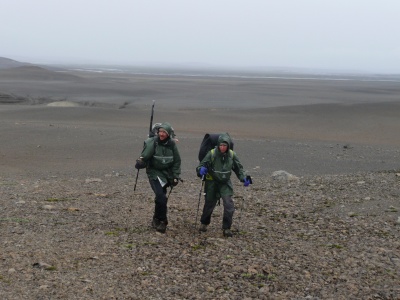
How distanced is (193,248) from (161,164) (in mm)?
1353

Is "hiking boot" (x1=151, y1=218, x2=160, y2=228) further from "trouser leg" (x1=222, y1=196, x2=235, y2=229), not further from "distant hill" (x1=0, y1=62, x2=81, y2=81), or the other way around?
"distant hill" (x1=0, y1=62, x2=81, y2=81)

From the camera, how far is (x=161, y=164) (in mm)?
8594

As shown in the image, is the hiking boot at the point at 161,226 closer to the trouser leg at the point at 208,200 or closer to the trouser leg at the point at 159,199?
the trouser leg at the point at 159,199

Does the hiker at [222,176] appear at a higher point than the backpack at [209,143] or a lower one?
lower

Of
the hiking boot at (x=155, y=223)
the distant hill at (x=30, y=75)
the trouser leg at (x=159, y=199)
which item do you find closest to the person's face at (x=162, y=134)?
the trouser leg at (x=159, y=199)

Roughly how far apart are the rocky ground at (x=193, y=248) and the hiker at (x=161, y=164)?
0.38 m

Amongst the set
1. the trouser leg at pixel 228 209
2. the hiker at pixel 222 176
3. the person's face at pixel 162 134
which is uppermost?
the person's face at pixel 162 134

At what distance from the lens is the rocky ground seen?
6.68 metres

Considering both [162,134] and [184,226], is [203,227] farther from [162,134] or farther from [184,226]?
[162,134]

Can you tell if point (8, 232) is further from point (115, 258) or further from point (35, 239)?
point (115, 258)

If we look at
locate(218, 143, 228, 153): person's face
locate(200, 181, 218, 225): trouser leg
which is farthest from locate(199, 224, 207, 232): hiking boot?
locate(218, 143, 228, 153): person's face

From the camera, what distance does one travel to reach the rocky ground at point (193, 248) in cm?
668

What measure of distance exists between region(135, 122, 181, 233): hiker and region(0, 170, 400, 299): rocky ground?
38cm

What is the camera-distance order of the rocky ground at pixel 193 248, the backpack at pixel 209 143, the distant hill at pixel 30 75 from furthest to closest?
the distant hill at pixel 30 75
the backpack at pixel 209 143
the rocky ground at pixel 193 248
